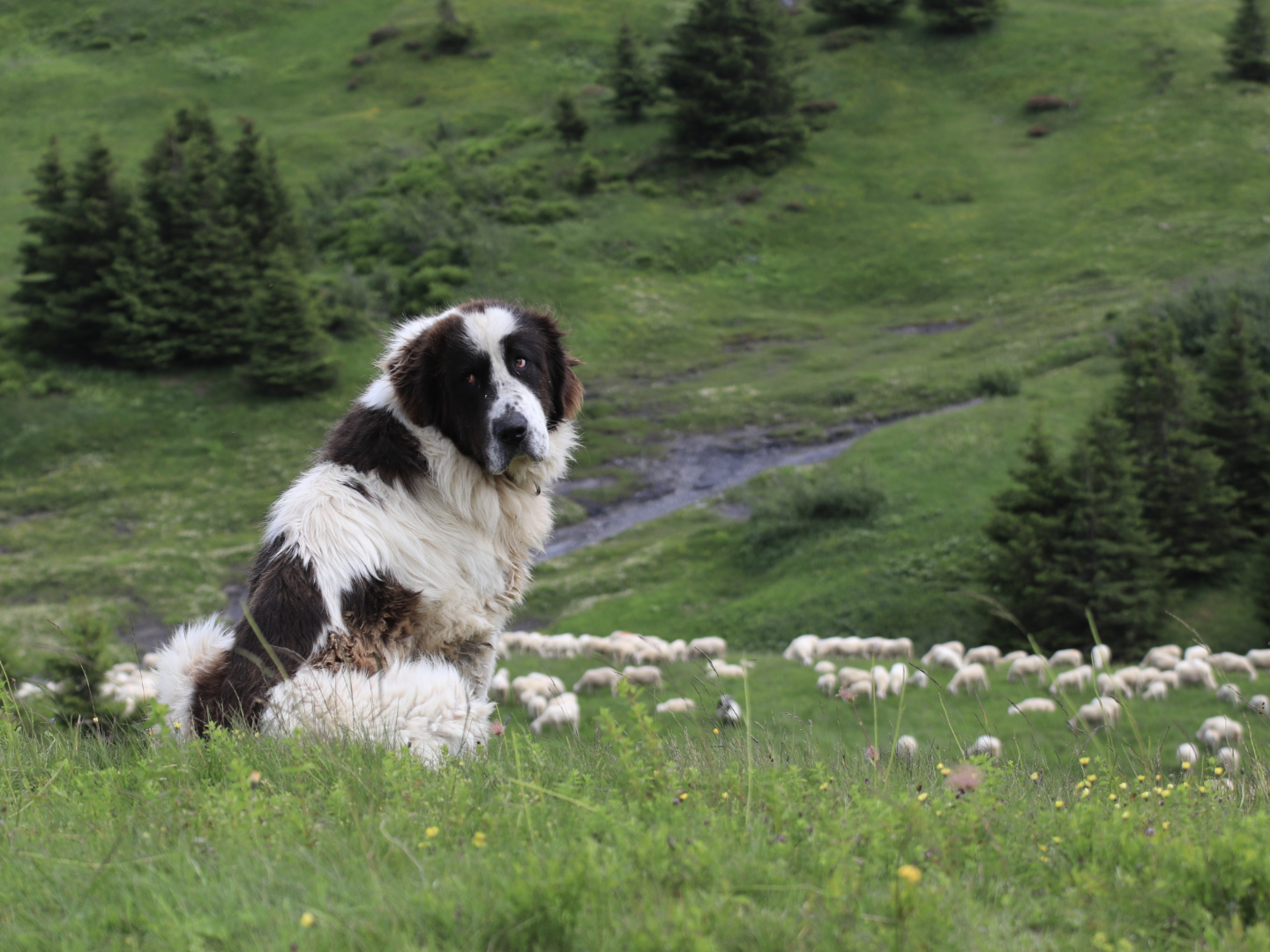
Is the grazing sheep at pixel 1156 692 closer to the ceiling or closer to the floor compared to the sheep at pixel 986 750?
closer to the floor

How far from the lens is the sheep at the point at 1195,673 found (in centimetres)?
1403

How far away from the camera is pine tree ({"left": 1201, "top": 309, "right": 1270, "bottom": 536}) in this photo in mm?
21156

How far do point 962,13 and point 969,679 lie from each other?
205 feet

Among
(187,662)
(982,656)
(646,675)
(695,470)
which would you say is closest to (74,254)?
(695,470)

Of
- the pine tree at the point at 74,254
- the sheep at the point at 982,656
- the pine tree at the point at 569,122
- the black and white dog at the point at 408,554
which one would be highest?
the pine tree at the point at 569,122

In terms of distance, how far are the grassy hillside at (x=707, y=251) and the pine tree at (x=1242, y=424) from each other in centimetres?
285

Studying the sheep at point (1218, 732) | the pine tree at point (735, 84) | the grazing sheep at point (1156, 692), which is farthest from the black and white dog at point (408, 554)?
the pine tree at point (735, 84)

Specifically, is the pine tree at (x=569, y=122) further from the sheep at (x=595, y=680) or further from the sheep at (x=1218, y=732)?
the sheep at (x=1218, y=732)

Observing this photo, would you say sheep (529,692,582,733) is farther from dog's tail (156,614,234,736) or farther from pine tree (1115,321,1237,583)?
pine tree (1115,321,1237,583)

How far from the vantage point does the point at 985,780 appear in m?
3.28

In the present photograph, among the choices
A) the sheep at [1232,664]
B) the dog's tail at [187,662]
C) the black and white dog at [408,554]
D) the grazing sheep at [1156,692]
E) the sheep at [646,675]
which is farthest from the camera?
the sheep at [1232,664]

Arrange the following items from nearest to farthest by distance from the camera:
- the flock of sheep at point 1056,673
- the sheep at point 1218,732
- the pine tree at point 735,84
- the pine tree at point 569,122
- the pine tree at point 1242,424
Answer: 1. the sheep at point 1218,732
2. the flock of sheep at point 1056,673
3. the pine tree at point 1242,424
4. the pine tree at point 735,84
5. the pine tree at point 569,122

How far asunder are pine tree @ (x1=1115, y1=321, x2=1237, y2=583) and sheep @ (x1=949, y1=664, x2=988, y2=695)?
8336 mm

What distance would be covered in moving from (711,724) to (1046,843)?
2217 mm
